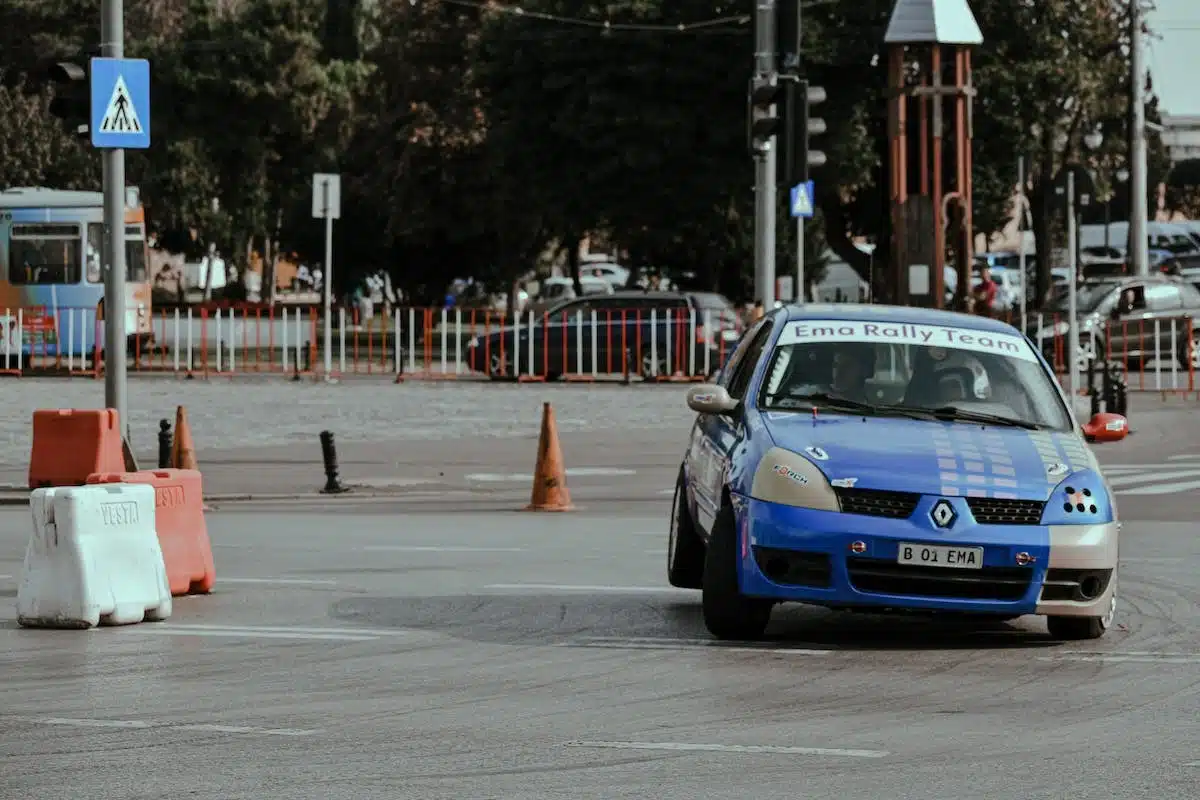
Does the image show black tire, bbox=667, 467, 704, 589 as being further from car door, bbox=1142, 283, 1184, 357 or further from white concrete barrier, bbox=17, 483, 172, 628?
car door, bbox=1142, 283, 1184, 357

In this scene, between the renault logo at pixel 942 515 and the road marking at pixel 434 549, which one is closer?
the renault logo at pixel 942 515

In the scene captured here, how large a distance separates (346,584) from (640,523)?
4785 mm

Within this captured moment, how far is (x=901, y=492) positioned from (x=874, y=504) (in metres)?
0.14

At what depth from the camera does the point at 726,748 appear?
8422 mm

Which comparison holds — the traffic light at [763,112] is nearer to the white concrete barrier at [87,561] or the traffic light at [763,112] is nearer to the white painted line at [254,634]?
the white concrete barrier at [87,561]

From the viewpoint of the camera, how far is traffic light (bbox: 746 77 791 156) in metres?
23.0

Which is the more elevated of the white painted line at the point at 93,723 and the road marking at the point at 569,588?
the white painted line at the point at 93,723

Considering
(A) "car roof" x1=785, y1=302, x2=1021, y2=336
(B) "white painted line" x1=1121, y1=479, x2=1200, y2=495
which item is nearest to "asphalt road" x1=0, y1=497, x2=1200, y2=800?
(A) "car roof" x1=785, y1=302, x2=1021, y2=336

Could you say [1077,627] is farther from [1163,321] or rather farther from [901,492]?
[1163,321]

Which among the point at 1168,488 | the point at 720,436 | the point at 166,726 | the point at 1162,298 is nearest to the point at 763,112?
the point at 1168,488

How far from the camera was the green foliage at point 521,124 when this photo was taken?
5181 cm

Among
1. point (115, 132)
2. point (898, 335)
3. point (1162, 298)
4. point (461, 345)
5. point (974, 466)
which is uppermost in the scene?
point (115, 132)

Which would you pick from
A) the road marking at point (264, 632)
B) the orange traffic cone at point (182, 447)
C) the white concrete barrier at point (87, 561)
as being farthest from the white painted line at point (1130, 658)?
the orange traffic cone at point (182, 447)

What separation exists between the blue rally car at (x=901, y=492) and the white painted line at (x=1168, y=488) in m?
10.0
